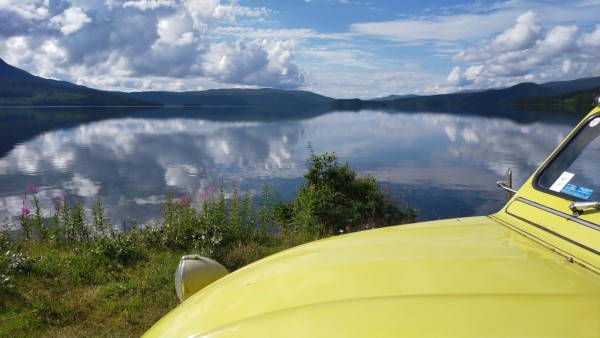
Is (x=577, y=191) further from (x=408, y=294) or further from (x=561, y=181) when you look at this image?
(x=408, y=294)

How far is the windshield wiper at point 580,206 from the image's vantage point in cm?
229

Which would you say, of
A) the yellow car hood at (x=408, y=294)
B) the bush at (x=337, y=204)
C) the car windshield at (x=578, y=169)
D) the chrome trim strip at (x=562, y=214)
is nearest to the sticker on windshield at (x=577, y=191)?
the car windshield at (x=578, y=169)

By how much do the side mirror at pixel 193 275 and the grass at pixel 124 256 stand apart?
8.07ft

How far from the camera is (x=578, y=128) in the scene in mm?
3002

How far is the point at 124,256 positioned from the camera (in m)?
6.75

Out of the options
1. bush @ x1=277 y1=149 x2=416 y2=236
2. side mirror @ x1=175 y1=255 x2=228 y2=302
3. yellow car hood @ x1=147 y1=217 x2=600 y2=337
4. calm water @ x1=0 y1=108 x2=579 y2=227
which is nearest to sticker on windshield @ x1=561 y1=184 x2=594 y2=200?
yellow car hood @ x1=147 y1=217 x2=600 y2=337

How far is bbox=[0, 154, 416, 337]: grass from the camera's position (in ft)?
16.1

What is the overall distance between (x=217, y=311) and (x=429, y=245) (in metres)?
1.07

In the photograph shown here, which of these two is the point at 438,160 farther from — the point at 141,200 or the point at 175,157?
the point at 141,200

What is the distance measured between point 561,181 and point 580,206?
53 centimetres

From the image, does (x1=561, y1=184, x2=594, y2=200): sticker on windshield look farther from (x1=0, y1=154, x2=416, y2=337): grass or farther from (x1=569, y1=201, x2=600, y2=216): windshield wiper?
(x1=0, y1=154, x2=416, y2=337): grass

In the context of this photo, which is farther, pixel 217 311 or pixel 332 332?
pixel 217 311

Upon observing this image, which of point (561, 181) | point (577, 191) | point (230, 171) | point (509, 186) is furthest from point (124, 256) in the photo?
point (230, 171)

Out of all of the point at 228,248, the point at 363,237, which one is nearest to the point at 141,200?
the point at 228,248
